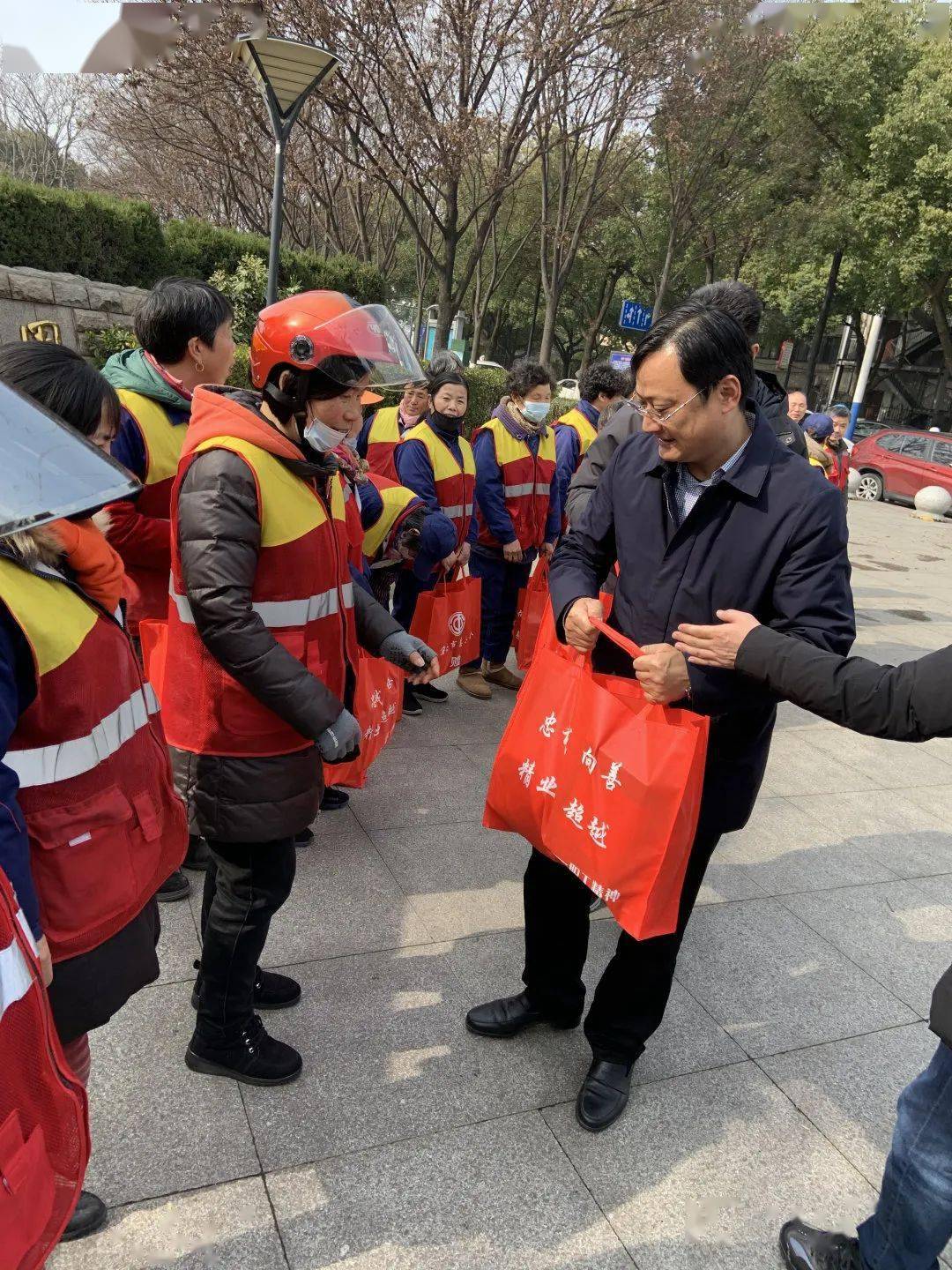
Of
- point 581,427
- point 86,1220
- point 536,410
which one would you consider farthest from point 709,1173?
point 581,427

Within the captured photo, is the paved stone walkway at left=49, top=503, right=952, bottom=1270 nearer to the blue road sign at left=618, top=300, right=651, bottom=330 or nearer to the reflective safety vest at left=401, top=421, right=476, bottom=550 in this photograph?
the reflective safety vest at left=401, top=421, right=476, bottom=550

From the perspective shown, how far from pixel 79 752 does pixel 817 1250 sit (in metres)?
1.81

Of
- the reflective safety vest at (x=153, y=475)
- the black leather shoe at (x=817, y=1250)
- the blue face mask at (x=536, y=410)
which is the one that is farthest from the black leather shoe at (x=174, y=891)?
the blue face mask at (x=536, y=410)

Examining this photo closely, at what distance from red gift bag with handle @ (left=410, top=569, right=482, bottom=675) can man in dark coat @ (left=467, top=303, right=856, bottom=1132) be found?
6.06 ft

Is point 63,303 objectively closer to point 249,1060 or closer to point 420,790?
point 420,790

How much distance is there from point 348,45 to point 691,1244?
1179cm

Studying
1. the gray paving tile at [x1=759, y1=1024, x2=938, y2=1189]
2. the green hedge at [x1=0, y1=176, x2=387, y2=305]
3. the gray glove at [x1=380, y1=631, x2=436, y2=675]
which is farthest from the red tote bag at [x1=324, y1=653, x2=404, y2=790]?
the green hedge at [x1=0, y1=176, x2=387, y2=305]

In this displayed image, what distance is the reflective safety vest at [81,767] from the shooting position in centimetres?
137

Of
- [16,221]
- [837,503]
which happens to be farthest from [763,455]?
[16,221]

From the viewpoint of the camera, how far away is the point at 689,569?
1.98 m

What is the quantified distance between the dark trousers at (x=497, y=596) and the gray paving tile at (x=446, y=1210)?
3.35 m

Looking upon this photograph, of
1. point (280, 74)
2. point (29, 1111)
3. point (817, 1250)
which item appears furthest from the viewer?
point (280, 74)

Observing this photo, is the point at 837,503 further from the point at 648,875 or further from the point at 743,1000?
the point at 743,1000

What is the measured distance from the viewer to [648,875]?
1953mm
